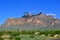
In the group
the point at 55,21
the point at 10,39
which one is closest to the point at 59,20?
the point at 55,21

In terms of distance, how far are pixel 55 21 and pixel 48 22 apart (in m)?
7.72

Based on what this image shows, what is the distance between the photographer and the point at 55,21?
196 metres

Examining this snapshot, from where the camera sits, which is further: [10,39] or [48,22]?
[48,22]

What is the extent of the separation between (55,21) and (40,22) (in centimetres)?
1099

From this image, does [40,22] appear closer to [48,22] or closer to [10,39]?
[48,22]

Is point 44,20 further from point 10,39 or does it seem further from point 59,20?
point 10,39

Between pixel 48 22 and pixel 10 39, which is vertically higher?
pixel 48 22

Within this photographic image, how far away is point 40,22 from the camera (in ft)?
653

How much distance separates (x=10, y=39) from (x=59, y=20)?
156m

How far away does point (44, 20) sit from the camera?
655 ft

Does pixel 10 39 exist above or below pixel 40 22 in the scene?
below

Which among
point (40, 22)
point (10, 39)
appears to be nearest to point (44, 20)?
point (40, 22)

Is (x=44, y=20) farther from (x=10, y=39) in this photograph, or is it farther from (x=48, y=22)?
(x=10, y=39)

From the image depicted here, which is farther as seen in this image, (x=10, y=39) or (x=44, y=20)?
(x=44, y=20)
